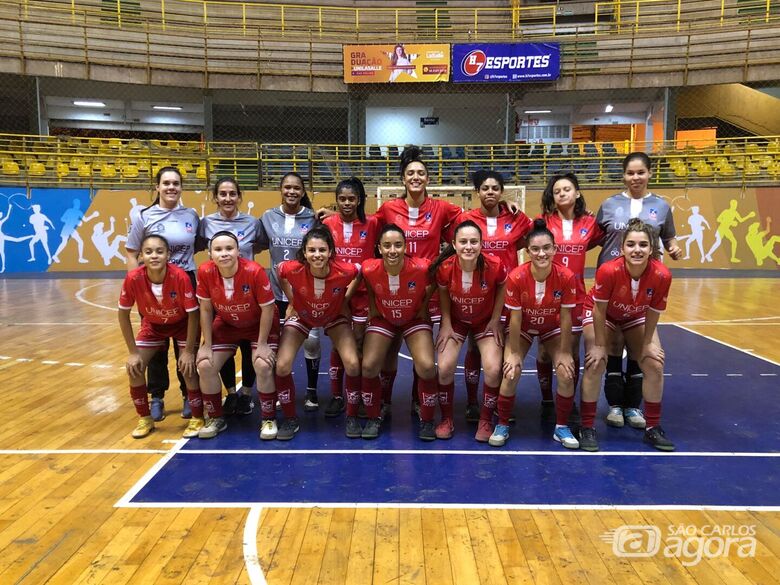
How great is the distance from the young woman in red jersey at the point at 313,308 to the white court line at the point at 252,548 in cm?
100

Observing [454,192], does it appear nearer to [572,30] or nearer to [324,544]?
[572,30]

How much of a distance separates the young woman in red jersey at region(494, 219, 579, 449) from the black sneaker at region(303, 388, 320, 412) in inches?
53.7

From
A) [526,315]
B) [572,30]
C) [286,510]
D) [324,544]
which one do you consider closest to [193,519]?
[286,510]

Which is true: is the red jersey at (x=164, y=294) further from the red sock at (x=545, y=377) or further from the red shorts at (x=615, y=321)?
the red shorts at (x=615, y=321)

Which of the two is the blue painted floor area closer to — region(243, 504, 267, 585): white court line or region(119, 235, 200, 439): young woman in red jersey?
region(243, 504, 267, 585): white court line

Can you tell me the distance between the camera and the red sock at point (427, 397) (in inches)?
151

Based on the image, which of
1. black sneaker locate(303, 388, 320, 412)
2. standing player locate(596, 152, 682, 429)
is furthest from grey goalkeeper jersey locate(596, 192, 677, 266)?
black sneaker locate(303, 388, 320, 412)

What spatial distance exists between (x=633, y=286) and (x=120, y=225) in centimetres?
1373

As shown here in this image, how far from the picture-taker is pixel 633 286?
12.2ft

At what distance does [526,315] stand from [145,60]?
17.5 meters

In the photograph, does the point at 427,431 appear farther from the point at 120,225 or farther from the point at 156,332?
the point at 120,225

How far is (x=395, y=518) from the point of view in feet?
9.12

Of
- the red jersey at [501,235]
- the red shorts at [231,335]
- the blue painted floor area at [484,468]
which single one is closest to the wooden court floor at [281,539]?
the blue painted floor area at [484,468]

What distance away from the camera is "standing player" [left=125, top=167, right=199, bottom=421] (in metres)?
4.22
